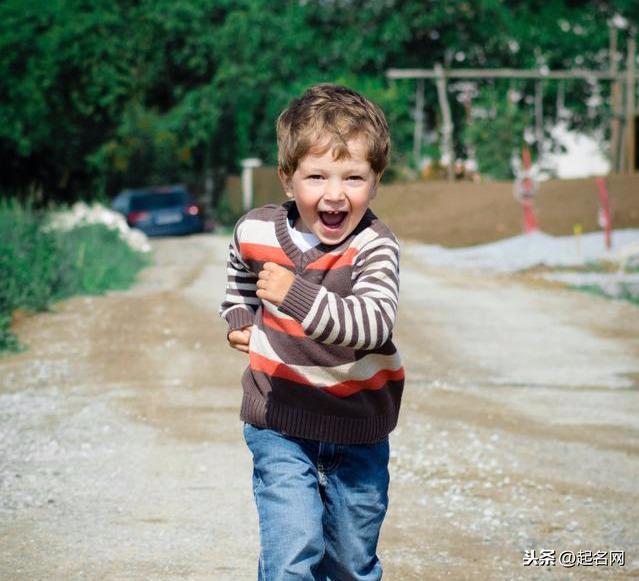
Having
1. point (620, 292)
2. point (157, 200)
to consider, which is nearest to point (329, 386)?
point (620, 292)

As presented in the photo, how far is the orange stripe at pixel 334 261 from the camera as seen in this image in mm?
3039

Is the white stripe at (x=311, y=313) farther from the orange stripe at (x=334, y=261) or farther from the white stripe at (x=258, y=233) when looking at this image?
the white stripe at (x=258, y=233)

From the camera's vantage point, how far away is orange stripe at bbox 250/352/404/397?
10.2ft

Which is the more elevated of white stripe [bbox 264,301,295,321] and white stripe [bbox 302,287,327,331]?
white stripe [bbox 302,287,327,331]

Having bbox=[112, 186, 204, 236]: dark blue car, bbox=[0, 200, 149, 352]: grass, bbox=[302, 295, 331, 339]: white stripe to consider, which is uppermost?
bbox=[302, 295, 331, 339]: white stripe

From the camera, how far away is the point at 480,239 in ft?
80.0

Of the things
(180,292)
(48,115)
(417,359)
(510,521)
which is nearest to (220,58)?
(48,115)

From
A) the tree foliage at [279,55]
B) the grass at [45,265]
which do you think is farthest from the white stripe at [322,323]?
the tree foliage at [279,55]

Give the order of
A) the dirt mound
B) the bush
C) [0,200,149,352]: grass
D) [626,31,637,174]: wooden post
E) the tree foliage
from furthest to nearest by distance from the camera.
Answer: the tree foliage
the bush
[626,31,637,174]: wooden post
the dirt mound
[0,200,149,352]: grass

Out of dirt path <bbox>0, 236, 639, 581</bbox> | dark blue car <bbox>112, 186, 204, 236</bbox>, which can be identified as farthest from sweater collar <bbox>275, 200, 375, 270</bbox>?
dark blue car <bbox>112, 186, 204, 236</bbox>

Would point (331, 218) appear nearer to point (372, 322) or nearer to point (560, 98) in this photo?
point (372, 322)

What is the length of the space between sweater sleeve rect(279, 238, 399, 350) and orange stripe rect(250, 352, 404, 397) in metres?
0.24

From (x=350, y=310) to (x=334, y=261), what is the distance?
278mm

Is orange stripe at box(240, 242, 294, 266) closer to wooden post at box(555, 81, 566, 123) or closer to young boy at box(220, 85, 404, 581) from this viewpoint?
young boy at box(220, 85, 404, 581)
